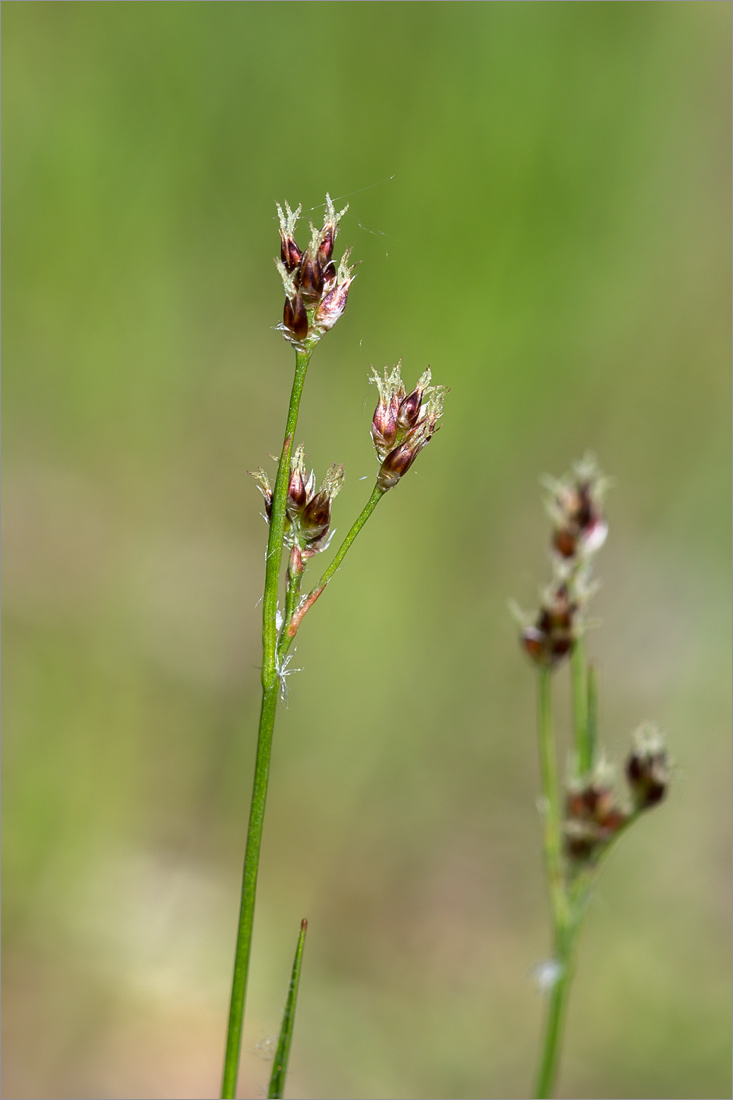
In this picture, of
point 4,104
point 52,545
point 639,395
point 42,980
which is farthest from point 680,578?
point 4,104

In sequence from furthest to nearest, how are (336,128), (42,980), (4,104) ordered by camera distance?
(336,128) → (4,104) → (42,980)

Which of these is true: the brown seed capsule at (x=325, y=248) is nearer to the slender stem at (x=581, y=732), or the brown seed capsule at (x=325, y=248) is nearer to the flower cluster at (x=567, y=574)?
the flower cluster at (x=567, y=574)

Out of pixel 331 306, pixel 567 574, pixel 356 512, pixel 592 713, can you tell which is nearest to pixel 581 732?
pixel 592 713

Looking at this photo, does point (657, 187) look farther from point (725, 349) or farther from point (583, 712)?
point (583, 712)

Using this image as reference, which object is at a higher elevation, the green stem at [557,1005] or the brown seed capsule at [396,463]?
the brown seed capsule at [396,463]

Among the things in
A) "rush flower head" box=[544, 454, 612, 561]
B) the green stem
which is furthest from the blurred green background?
"rush flower head" box=[544, 454, 612, 561]

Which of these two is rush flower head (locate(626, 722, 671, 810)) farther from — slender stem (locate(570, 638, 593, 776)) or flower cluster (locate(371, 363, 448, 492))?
flower cluster (locate(371, 363, 448, 492))

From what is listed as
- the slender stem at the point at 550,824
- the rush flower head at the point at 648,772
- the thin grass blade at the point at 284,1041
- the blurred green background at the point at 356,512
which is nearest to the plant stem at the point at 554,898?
the slender stem at the point at 550,824

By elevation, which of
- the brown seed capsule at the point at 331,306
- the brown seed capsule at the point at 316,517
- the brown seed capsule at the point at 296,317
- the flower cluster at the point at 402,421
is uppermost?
the brown seed capsule at the point at 331,306
